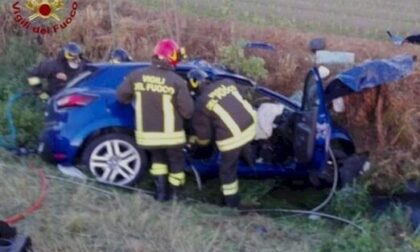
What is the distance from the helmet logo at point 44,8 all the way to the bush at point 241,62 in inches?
139

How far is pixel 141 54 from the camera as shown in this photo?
1452 cm

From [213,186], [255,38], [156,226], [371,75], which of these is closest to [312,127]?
[371,75]

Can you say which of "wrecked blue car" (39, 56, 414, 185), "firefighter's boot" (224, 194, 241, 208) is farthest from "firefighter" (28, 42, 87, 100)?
"firefighter's boot" (224, 194, 241, 208)

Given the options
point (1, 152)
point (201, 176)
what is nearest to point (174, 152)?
point (201, 176)

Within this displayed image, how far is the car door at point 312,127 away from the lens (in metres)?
10.7

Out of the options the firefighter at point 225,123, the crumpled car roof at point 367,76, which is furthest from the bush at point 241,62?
the firefighter at point 225,123

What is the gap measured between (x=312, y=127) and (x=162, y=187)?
171 cm

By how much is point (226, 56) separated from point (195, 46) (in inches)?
42.2

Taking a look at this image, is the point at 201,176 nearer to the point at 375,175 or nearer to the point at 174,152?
the point at 174,152

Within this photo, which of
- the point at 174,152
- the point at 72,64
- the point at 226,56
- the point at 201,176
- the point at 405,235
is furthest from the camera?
the point at 226,56

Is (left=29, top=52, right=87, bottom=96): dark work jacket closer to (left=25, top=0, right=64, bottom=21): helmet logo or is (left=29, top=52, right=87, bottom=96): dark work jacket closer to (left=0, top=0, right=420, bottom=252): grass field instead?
(left=0, top=0, right=420, bottom=252): grass field

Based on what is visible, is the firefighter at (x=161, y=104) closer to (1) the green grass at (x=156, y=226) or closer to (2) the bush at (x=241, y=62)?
(1) the green grass at (x=156, y=226)

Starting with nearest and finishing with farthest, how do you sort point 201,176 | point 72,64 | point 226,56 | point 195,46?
point 201,176, point 72,64, point 226,56, point 195,46

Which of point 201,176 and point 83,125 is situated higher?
point 83,125
